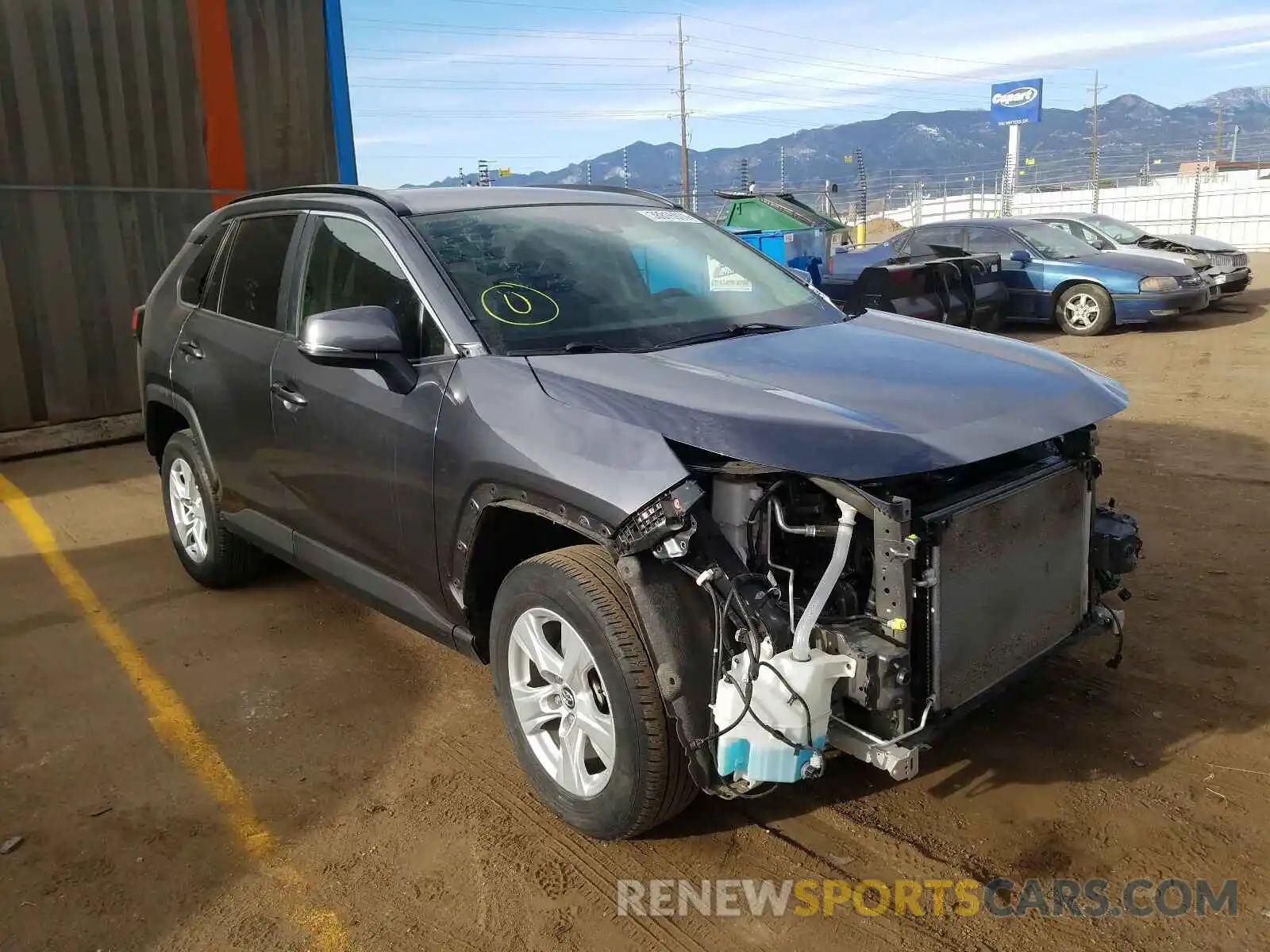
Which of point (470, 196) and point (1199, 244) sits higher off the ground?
point (470, 196)

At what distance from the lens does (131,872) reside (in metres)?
2.96

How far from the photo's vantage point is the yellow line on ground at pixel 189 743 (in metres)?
2.74

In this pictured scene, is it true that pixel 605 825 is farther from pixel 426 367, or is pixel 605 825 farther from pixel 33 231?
pixel 33 231

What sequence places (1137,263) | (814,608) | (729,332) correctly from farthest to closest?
(1137,263) < (729,332) < (814,608)

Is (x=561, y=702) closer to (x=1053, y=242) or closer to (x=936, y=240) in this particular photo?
(x=1053, y=242)

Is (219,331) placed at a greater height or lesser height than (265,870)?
greater

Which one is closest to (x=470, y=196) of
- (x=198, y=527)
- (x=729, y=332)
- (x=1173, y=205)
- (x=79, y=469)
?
(x=729, y=332)

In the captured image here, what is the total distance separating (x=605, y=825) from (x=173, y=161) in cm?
874

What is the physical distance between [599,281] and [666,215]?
893mm

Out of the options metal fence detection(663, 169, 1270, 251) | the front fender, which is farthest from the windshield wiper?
metal fence detection(663, 169, 1270, 251)

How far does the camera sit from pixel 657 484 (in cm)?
256

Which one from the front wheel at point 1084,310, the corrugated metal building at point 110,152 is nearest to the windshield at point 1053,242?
the front wheel at point 1084,310

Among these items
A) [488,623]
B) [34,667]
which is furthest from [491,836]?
[34,667]

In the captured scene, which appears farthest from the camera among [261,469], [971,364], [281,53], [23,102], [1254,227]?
[1254,227]
